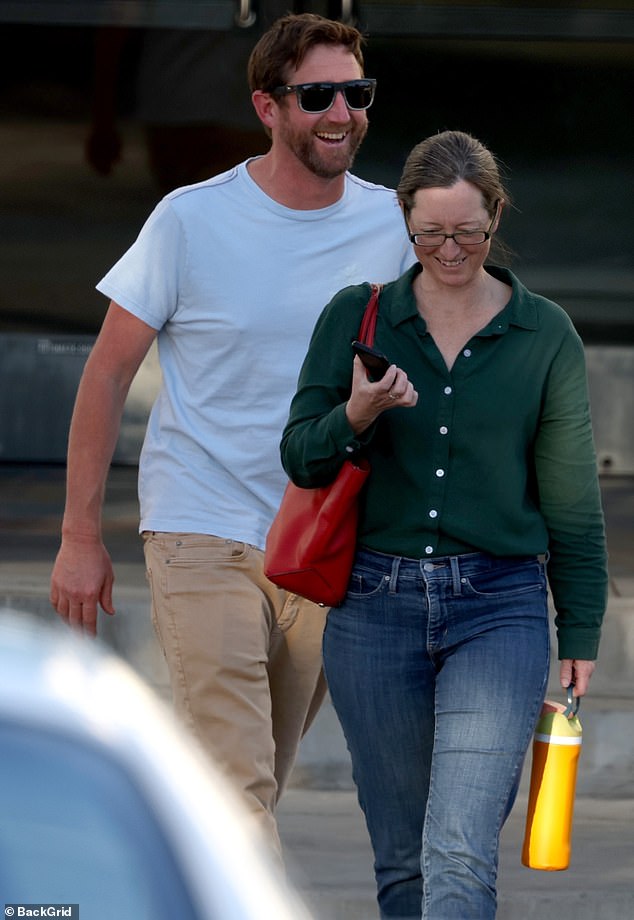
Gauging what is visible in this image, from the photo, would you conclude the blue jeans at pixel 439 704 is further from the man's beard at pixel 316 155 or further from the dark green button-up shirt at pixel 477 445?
the man's beard at pixel 316 155

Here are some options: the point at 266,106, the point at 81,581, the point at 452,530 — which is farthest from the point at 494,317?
the point at 81,581

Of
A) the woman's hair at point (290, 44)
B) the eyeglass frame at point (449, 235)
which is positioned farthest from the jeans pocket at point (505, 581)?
the woman's hair at point (290, 44)

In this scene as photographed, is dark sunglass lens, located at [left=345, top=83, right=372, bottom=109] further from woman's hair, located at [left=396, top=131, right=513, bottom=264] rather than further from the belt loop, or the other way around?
the belt loop

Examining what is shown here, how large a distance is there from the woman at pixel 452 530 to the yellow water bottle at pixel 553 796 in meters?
0.10

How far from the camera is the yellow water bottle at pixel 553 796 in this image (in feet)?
12.5

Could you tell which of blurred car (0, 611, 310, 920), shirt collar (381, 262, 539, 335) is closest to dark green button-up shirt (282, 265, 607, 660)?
shirt collar (381, 262, 539, 335)

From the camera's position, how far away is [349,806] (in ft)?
19.3

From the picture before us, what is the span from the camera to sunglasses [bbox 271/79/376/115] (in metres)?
4.23

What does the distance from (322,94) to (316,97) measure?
14mm

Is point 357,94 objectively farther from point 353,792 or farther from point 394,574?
point 353,792

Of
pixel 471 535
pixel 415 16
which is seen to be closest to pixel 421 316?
pixel 471 535

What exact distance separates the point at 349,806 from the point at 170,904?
4178 millimetres

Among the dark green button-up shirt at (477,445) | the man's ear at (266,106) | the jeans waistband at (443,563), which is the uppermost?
the man's ear at (266,106)

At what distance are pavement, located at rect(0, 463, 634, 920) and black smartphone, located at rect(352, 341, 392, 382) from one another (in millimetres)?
1893
